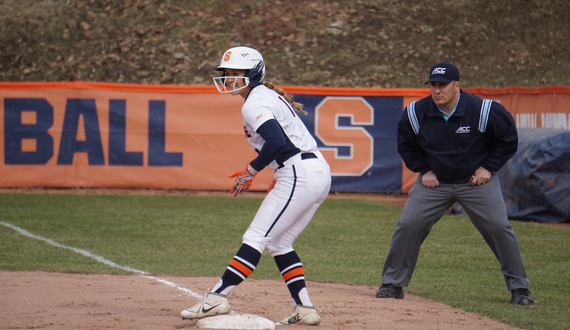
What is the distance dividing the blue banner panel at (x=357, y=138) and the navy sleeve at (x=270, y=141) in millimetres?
9198

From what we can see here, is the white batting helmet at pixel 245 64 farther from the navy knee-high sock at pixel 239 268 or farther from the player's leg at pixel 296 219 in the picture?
the navy knee-high sock at pixel 239 268

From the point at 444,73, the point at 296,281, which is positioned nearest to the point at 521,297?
the point at 444,73

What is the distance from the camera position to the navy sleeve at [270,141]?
4.61 metres

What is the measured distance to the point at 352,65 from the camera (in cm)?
1878

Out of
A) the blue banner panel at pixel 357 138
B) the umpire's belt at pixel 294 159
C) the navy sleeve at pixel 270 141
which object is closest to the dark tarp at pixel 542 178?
the blue banner panel at pixel 357 138

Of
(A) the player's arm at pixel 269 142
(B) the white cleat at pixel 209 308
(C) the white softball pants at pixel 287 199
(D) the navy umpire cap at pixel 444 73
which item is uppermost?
(D) the navy umpire cap at pixel 444 73

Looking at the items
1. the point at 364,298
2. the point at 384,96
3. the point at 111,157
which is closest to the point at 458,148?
the point at 364,298

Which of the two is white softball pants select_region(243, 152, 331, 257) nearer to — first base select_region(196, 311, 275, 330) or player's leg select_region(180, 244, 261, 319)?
player's leg select_region(180, 244, 261, 319)

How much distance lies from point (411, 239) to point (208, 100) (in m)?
8.52

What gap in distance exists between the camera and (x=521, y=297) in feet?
19.2

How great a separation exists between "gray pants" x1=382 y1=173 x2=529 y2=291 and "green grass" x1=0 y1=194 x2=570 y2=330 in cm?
40

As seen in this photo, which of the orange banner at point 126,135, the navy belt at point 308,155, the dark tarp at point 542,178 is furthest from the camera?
the orange banner at point 126,135

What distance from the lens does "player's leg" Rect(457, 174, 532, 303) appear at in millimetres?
5844

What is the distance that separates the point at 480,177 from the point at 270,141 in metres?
2.27
